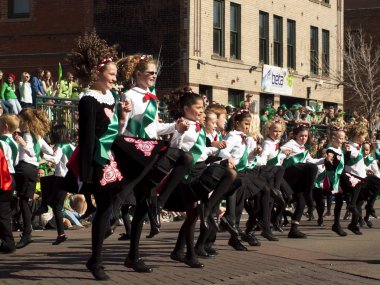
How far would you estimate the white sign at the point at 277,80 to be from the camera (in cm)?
3659

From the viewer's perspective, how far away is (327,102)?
43125 millimetres

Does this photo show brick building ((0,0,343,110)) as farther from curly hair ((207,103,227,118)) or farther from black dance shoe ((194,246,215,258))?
black dance shoe ((194,246,215,258))

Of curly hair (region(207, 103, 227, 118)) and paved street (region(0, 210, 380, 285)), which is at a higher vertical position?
curly hair (region(207, 103, 227, 118))

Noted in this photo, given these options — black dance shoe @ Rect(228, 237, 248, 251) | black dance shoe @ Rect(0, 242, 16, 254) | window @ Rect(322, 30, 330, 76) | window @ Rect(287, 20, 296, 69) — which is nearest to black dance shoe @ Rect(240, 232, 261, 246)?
black dance shoe @ Rect(228, 237, 248, 251)

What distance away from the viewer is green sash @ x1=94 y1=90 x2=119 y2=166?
9.29 meters

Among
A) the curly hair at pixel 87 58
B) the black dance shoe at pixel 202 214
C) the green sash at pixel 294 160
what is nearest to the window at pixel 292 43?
the green sash at pixel 294 160

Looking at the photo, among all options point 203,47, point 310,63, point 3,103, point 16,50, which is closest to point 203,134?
point 3,103

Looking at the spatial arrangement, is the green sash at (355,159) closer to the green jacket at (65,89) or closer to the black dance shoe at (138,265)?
the black dance shoe at (138,265)

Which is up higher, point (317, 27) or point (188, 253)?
point (317, 27)

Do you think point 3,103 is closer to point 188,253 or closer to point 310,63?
point 188,253

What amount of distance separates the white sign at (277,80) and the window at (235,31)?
6.28 feet

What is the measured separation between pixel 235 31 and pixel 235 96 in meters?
2.42

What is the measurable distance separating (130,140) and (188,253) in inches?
60.1

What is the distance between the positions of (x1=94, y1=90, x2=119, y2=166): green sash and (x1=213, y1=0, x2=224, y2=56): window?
23.9 meters
